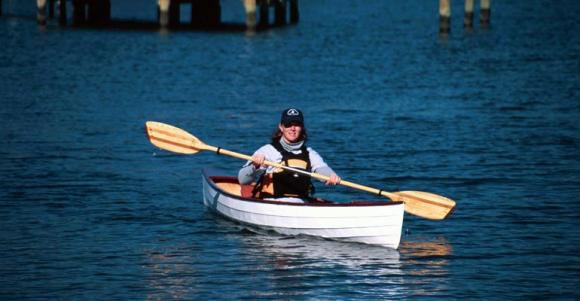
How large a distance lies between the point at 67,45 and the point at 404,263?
43878 millimetres

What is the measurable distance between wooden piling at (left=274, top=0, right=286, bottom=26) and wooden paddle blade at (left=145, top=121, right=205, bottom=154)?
46134 mm

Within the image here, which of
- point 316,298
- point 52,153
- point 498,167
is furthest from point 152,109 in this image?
point 316,298

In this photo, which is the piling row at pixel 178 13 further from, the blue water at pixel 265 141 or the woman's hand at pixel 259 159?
the woman's hand at pixel 259 159

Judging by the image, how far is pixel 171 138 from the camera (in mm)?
21266

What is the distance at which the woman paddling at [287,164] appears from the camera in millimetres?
18875

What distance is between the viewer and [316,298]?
55.3ft

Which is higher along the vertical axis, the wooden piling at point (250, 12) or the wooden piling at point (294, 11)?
the wooden piling at point (250, 12)

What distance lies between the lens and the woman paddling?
18.9 metres

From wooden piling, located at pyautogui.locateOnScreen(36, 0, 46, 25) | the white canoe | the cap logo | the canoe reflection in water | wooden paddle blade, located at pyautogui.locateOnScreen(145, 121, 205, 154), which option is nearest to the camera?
the canoe reflection in water

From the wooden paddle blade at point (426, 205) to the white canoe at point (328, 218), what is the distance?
2.07 feet

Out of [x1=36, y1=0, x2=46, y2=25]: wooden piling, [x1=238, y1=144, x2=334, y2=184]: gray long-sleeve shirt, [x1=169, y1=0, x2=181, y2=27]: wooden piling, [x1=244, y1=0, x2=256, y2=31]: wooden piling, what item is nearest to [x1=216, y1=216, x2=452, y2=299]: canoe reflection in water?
[x1=238, y1=144, x2=334, y2=184]: gray long-sleeve shirt

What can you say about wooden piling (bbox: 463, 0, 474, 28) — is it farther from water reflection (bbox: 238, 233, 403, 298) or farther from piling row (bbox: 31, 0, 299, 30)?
water reflection (bbox: 238, 233, 403, 298)

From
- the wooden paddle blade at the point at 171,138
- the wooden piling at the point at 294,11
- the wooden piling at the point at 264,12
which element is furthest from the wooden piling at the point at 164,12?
the wooden paddle blade at the point at 171,138

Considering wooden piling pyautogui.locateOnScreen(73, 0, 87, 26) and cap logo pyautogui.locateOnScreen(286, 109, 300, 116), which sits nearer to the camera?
cap logo pyautogui.locateOnScreen(286, 109, 300, 116)
